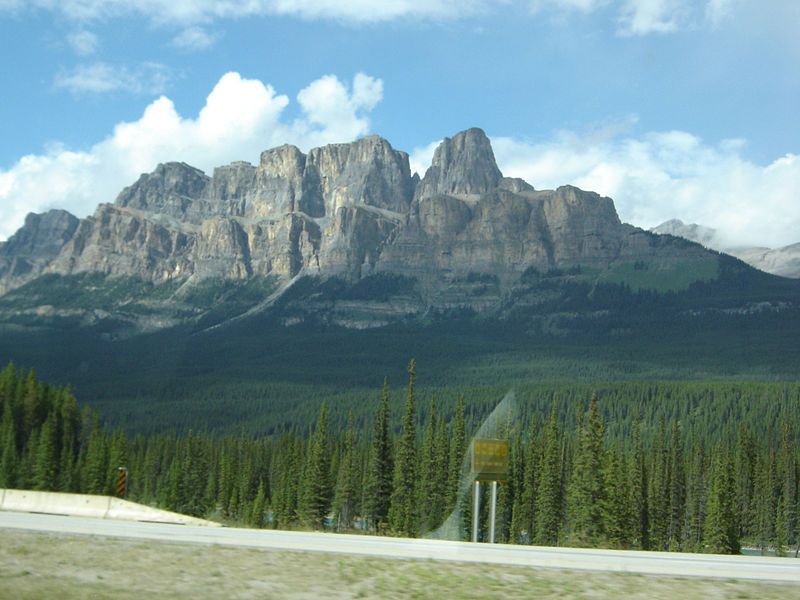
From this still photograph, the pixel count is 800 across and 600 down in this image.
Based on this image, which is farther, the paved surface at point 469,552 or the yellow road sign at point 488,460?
the yellow road sign at point 488,460

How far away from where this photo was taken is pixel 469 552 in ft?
79.8

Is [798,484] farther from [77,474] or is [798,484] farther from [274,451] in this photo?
[77,474]

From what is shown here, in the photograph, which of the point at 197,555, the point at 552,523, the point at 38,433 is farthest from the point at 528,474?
the point at 197,555

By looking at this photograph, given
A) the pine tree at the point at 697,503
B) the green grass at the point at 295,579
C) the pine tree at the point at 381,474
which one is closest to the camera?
the green grass at the point at 295,579

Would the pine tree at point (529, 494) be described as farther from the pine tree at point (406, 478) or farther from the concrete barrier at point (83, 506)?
the concrete barrier at point (83, 506)

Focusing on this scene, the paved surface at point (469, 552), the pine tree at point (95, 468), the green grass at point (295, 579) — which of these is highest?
the pine tree at point (95, 468)

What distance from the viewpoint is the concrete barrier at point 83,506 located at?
4226cm

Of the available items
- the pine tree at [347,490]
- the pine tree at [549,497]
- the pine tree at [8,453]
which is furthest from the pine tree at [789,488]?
the pine tree at [8,453]

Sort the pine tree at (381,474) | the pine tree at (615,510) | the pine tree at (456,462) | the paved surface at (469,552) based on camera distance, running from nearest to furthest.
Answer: the paved surface at (469,552) → the pine tree at (615,510) → the pine tree at (456,462) → the pine tree at (381,474)

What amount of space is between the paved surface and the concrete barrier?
1247 cm

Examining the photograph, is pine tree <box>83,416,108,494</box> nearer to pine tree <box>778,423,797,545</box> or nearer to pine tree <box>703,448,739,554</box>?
pine tree <box>703,448,739,554</box>

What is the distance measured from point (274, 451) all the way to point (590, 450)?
75.1m

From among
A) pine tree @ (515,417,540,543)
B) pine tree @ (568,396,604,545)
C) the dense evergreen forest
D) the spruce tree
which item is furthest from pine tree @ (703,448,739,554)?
the spruce tree

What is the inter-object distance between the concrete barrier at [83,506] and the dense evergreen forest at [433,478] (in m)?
21.1
